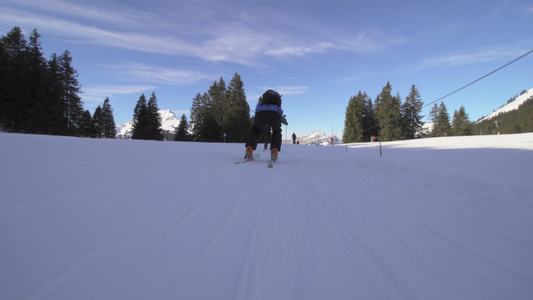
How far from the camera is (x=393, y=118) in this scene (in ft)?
133

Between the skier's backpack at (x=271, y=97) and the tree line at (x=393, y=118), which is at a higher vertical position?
the tree line at (x=393, y=118)

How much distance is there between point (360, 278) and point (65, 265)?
148 centimetres

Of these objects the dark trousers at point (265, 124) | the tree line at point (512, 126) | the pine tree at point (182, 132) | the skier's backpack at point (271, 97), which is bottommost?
the dark trousers at point (265, 124)

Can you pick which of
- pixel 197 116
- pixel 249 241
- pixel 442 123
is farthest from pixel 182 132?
pixel 442 123

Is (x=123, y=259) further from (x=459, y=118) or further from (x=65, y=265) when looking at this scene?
(x=459, y=118)

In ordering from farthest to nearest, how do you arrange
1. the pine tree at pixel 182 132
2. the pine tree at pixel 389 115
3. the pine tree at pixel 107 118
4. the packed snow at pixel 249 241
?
the pine tree at pixel 107 118, the pine tree at pixel 182 132, the pine tree at pixel 389 115, the packed snow at pixel 249 241

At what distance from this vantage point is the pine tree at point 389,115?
39.2 metres

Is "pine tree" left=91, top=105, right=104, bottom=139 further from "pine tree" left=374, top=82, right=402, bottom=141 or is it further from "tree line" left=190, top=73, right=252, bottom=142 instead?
"pine tree" left=374, top=82, right=402, bottom=141

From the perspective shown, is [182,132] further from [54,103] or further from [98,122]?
[98,122]

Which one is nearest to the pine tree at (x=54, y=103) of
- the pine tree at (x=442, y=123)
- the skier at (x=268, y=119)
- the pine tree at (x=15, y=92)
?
the pine tree at (x=15, y=92)

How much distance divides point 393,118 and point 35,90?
53.6 m

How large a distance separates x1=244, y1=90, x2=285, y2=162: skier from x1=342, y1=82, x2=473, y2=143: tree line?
122 feet

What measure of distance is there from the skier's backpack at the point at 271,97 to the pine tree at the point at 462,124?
59403 mm

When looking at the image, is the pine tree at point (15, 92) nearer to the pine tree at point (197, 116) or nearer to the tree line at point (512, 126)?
the pine tree at point (197, 116)
